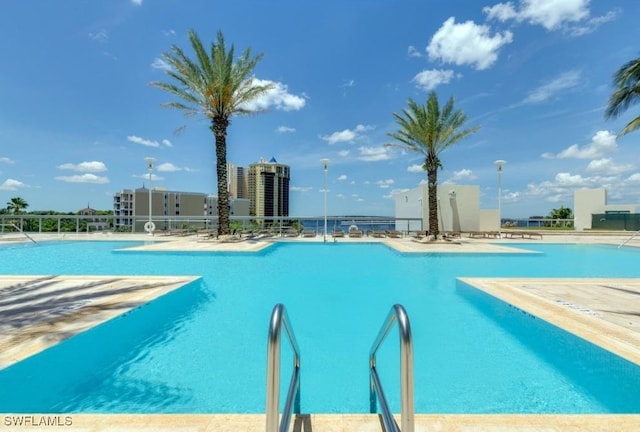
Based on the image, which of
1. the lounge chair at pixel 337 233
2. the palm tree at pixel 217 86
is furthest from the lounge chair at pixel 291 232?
the palm tree at pixel 217 86

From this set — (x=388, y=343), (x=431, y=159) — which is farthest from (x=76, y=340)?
(x=431, y=159)

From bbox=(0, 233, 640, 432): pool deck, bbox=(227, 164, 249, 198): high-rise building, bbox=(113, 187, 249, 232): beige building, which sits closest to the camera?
bbox=(0, 233, 640, 432): pool deck

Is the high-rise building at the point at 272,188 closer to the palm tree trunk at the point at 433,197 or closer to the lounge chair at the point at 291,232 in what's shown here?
the lounge chair at the point at 291,232

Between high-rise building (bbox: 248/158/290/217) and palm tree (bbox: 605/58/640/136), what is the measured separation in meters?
46.1

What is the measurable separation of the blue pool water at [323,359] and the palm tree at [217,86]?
1044 centimetres

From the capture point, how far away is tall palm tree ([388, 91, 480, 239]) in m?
15.7

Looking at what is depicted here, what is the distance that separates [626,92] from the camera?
1227 cm

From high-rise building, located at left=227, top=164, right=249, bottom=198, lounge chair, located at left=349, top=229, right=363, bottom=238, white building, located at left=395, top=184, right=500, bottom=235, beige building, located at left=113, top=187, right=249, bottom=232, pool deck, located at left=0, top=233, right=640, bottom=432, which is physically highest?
high-rise building, located at left=227, top=164, right=249, bottom=198

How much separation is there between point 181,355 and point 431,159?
51.6ft

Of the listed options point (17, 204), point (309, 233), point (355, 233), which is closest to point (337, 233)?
point (355, 233)

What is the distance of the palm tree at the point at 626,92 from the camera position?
37.8 feet

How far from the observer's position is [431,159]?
1622 centimetres

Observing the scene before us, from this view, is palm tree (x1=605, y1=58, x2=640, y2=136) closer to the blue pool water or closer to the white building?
the white building

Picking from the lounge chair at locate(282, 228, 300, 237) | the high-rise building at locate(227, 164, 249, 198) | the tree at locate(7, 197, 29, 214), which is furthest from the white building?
the high-rise building at locate(227, 164, 249, 198)
